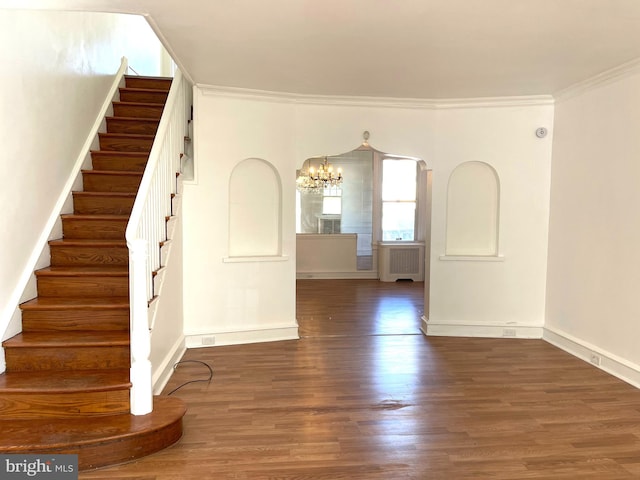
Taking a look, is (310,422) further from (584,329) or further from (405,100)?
(405,100)

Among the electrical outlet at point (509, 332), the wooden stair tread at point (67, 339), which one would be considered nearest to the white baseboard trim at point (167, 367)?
the wooden stair tread at point (67, 339)

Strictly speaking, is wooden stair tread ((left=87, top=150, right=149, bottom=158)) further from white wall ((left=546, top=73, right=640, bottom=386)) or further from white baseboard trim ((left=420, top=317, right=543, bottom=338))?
white wall ((left=546, top=73, right=640, bottom=386))

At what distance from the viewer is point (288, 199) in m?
5.19

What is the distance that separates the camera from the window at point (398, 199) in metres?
10.2

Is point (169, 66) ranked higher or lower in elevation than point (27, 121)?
higher

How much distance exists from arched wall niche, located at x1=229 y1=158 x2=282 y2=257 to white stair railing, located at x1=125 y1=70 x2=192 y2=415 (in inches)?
28.5

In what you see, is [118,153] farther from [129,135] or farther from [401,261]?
[401,261]

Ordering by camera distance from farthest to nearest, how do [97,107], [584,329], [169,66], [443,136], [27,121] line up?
1. [169,66]
2. [443,136]
3. [97,107]
4. [584,329]
5. [27,121]

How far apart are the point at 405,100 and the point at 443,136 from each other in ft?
1.99

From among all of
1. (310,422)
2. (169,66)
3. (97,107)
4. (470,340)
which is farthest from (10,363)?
(169,66)

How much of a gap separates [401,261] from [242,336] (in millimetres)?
5438

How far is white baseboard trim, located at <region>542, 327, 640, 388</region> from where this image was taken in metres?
3.95

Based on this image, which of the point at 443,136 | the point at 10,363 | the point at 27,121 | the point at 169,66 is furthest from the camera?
the point at 169,66

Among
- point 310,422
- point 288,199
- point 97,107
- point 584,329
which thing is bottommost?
point 310,422
